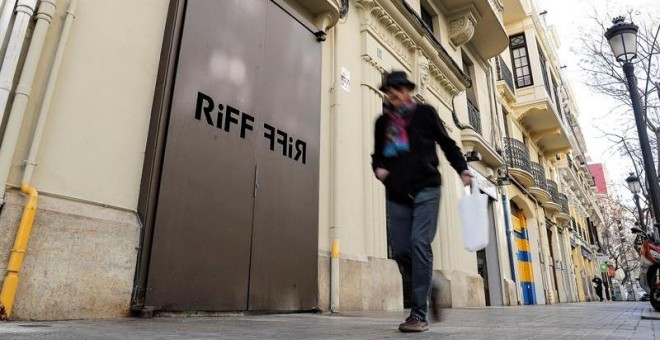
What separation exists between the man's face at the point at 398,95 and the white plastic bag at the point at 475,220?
32.8 inches

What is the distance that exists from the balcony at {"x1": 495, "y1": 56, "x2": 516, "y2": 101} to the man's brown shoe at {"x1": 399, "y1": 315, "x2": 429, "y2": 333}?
597 inches

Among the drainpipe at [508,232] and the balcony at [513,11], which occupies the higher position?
the balcony at [513,11]

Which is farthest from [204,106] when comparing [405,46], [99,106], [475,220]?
[405,46]

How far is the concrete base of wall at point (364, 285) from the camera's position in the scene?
208 inches

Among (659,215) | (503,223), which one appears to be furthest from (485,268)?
(659,215)

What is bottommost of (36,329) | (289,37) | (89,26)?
(36,329)

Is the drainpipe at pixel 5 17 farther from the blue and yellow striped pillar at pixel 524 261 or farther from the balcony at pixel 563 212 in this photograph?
the balcony at pixel 563 212

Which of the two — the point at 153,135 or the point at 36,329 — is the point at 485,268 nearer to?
the point at 153,135

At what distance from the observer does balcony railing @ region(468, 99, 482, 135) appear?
40.5 feet

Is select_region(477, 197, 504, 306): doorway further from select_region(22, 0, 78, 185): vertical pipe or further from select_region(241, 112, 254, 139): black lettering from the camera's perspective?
select_region(22, 0, 78, 185): vertical pipe

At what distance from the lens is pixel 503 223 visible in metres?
12.9

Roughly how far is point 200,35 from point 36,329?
2.99 m

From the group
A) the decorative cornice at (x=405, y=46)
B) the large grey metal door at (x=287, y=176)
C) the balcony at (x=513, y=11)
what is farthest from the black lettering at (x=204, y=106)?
the balcony at (x=513, y=11)

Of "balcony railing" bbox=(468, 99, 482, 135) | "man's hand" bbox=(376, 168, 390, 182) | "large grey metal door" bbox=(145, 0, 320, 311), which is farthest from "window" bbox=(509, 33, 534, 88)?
"man's hand" bbox=(376, 168, 390, 182)
